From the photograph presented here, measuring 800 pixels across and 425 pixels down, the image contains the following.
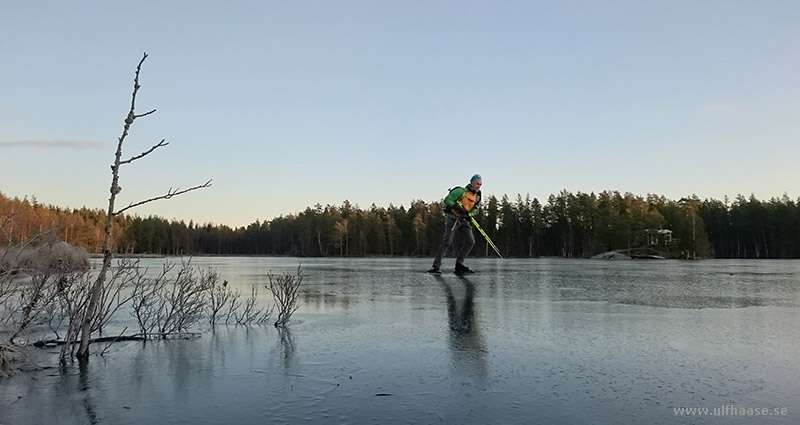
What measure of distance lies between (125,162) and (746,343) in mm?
8152

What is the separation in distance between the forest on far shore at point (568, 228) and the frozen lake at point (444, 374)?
54.9 m

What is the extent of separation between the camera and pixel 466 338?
7.62 meters

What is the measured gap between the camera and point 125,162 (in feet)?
22.1

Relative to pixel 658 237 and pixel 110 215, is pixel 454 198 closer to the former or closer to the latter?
pixel 110 215

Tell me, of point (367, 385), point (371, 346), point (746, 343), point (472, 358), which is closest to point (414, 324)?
point (371, 346)

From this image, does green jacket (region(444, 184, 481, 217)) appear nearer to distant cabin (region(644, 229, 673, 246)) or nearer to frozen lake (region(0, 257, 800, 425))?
frozen lake (region(0, 257, 800, 425))

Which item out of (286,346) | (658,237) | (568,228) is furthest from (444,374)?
(568,228)

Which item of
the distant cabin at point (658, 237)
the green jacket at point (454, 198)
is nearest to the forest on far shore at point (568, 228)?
the distant cabin at point (658, 237)

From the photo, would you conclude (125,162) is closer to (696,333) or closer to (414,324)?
(414,324)

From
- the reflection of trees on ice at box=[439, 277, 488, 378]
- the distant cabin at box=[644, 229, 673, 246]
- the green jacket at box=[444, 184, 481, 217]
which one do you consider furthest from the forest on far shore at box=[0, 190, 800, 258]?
the reflection of trees on ice at box=[439, 277, 488, 378]

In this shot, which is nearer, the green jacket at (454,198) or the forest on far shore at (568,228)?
the green jacket at (454,198)

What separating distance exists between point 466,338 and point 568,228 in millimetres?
80867

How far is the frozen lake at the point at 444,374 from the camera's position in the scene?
4395mm

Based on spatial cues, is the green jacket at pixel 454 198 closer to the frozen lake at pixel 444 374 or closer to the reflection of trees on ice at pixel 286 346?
the frozen lake at pixel 444 374
